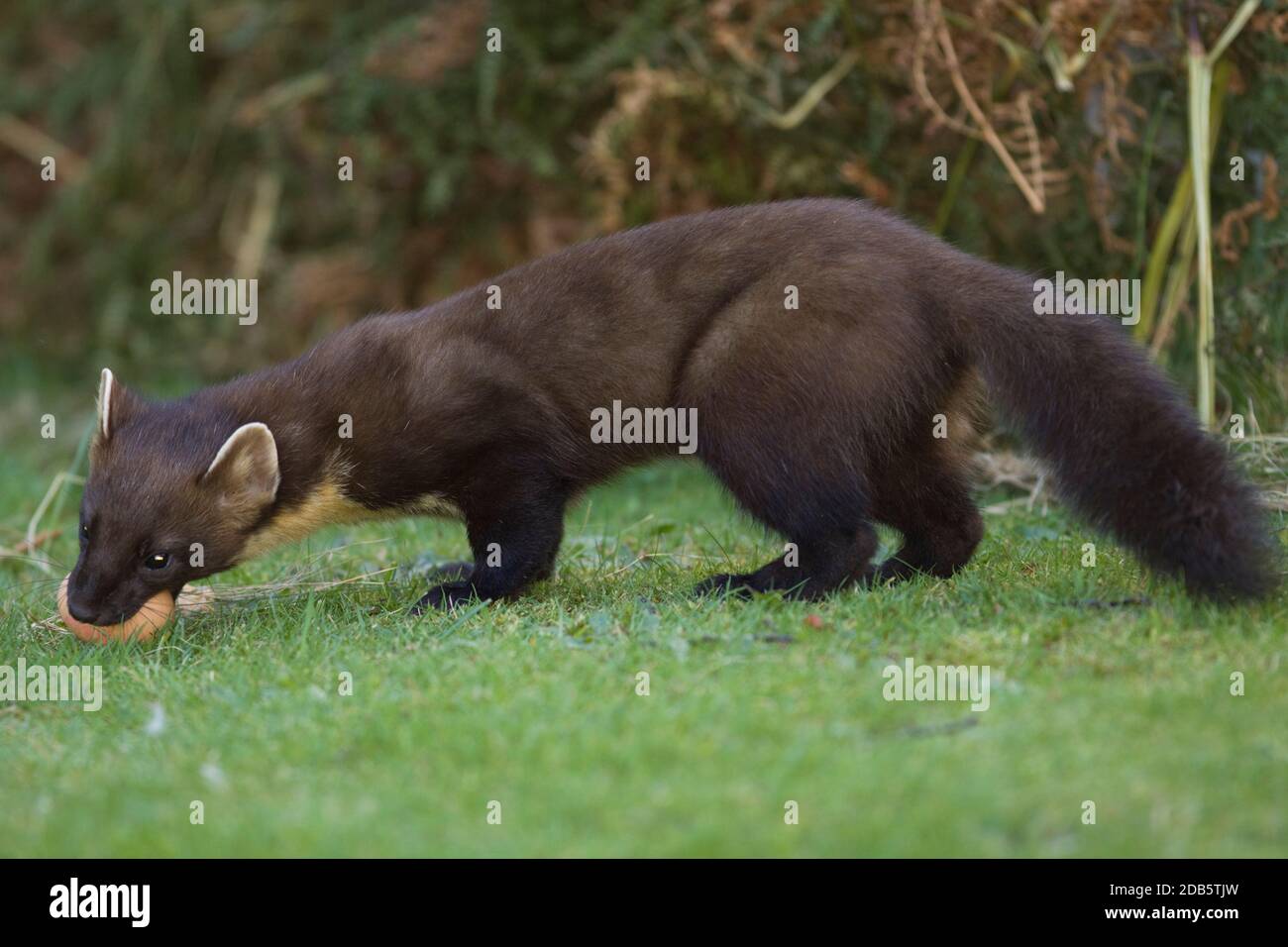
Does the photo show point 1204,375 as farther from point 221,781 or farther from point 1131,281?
point 221,781

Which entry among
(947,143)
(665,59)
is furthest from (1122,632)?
(665,59)

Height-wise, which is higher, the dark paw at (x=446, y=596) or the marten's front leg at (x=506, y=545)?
the marten's front leg at (x=506, y=545)

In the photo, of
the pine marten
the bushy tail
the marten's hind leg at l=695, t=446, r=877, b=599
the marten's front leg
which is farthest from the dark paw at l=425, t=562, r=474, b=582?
the bushy tail

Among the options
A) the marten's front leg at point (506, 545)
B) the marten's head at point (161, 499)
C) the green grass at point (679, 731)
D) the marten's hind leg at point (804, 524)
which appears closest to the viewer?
the green grass at point (679, 731)

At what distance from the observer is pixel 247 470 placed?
5.80 m

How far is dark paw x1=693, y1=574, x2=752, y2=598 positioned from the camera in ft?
18.6

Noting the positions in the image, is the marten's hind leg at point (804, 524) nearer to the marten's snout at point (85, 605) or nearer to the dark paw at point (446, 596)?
the dark paw at point (446, 596)

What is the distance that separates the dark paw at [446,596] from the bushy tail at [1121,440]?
212 centimetres

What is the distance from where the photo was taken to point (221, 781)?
4172 mm

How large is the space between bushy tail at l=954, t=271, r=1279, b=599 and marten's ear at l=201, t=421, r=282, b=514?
260 centimetres

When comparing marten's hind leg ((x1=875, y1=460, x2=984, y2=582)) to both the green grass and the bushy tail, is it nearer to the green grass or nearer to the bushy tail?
the green grass

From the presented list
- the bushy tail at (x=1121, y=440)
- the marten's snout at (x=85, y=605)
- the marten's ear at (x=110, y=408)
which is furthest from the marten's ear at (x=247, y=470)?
the bushy tail at (x=1121, y=440)

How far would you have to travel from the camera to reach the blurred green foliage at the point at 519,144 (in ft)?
25.0
